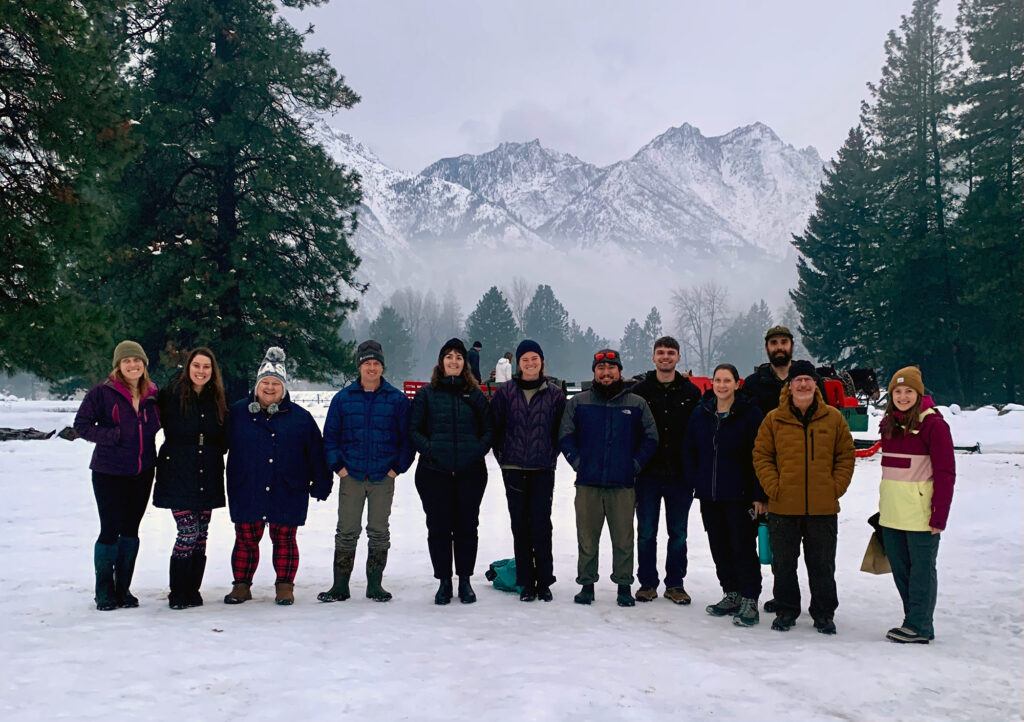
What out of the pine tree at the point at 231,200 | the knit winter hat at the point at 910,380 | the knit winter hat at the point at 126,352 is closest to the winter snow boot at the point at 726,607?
the knit winter hat at the point at 910,380

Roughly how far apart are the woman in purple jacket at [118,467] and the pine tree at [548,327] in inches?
3418

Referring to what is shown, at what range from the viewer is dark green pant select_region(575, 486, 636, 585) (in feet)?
19.2

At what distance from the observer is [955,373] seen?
30.0 meters

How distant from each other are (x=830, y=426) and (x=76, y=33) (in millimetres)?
14764

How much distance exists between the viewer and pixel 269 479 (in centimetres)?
559

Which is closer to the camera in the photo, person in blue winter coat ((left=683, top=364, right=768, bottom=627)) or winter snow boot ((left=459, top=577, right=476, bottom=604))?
person in blue winter coat ((left=683, top=364, right=768, bottom=627))

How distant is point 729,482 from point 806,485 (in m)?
0.61

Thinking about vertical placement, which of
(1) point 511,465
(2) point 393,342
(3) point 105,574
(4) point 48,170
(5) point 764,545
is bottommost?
(3) point 105,574

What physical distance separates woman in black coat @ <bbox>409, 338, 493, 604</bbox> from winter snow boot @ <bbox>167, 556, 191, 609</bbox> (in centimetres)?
188

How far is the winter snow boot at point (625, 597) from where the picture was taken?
5.75m

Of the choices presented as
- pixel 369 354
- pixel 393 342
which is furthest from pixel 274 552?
pixel 393 342

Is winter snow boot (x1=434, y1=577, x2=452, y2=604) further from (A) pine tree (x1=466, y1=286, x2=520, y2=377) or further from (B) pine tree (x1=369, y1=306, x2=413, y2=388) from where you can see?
(B) pine tree (x1=369, y1=306, x2=413, y2=388)

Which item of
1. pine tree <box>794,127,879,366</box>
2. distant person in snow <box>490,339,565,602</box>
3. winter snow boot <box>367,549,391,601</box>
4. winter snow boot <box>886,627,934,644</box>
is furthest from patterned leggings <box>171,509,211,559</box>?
pine tree <box>794,127,879,366</box>

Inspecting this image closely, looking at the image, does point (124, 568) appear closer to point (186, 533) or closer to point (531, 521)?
point (186, 533)
